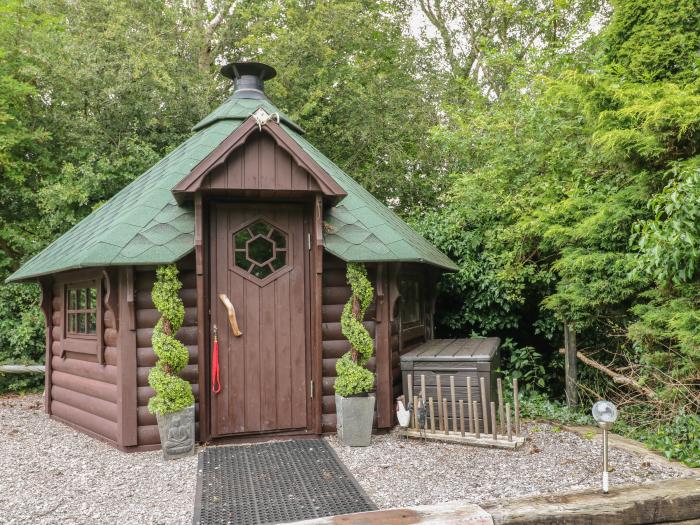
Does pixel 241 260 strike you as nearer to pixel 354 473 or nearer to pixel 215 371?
pixel 215 371

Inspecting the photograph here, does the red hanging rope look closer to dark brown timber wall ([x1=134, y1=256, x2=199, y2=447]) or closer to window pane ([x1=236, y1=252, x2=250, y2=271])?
dark brown timber wall ([x1=134, y1=256, x2=199, y2=447])

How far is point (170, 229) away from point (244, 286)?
3.24 feet

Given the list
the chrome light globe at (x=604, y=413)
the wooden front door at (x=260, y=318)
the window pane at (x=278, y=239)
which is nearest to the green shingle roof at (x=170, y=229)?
the wooden front door at (x=260, y=318)

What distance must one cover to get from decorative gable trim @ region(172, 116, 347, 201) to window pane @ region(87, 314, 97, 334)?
2120mm

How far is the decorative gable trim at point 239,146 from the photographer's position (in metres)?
5.15

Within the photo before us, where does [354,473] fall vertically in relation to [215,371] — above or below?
below

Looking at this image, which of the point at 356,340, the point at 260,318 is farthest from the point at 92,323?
the point at 356,340

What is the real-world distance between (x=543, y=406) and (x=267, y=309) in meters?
4.00

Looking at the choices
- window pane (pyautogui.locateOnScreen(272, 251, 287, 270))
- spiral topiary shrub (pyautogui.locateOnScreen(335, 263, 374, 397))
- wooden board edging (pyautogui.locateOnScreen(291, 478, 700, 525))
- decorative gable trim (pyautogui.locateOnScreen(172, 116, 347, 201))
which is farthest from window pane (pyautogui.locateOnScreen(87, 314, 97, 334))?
wooden board edging (pyautogui.locateOnScreen(291, 478, 700, 525))

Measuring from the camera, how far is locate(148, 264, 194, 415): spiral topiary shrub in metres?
5.11

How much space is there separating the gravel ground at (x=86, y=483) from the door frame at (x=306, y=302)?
72 centimetres

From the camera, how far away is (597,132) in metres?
5.92

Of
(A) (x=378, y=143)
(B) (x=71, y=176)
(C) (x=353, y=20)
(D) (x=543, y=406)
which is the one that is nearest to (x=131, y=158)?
(B) (x=71, y=176)

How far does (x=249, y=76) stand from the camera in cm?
765
